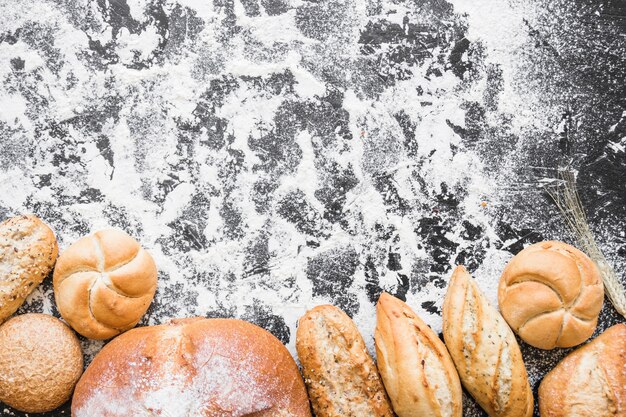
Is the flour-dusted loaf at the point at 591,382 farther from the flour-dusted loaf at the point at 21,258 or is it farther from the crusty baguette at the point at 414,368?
the flour-dusted loaf at the point at 21,258

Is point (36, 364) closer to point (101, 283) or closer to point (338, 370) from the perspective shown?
point (101, 283)

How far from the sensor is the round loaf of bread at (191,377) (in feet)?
5.79

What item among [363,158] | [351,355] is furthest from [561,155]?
[351,355]

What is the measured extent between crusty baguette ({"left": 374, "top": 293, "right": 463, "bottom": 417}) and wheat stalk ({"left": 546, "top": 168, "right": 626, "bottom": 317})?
2.27 feet

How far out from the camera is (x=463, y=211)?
2.16 metres

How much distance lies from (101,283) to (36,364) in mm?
344

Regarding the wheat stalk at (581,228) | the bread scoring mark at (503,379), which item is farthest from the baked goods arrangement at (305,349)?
the wheat stalk at (581,228)

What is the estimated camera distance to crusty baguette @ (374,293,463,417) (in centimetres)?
183

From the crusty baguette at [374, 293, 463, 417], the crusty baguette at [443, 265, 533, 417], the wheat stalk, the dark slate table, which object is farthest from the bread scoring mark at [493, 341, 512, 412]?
the wheat stalk

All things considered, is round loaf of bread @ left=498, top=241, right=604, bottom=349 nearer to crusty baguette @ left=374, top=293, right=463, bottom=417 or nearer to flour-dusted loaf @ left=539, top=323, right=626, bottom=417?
flour-dusted loaf @ left=539, top=323, right=626, bottom=417

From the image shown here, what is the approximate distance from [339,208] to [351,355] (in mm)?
552

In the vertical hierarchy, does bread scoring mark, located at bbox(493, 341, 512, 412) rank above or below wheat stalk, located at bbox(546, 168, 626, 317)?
below

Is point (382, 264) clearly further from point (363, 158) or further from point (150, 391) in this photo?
point (150, 391)

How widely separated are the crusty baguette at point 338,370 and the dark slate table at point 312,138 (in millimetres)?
199
